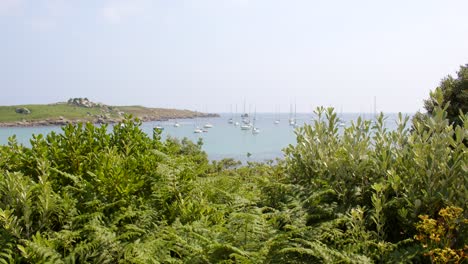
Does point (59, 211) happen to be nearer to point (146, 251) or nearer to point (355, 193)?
point (146, 251)

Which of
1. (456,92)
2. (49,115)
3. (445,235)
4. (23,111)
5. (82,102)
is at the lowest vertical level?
(445,235)

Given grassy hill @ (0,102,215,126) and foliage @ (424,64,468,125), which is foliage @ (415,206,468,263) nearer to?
foliage @ (424,64,468,125)

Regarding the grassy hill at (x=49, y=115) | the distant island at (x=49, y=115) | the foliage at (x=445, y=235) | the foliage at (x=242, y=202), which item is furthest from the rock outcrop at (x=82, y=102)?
the foliage at (x=445, y=235)

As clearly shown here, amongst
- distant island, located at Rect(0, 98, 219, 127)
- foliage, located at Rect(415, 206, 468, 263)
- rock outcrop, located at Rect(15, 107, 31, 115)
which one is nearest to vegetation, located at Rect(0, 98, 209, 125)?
distant island, located at Rect(0, 98, 219, 127)

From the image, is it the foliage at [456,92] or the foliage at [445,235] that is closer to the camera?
the foliage at [445,235]

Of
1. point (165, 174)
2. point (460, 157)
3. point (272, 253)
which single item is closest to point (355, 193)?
point (460, 157)

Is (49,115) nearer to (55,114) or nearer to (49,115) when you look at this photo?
(49,115)

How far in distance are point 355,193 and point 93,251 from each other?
10.3 feet

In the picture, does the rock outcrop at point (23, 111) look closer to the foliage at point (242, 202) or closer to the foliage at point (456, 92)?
the foliage at point (456, 92)

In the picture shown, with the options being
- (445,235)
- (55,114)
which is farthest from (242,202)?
(55,114)

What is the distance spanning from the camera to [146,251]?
347cm

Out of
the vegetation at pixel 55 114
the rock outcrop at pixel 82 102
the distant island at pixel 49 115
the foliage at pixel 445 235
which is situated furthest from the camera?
the rock outcrop at pixel 82 102

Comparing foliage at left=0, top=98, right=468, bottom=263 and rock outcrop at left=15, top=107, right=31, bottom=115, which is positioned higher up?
rock outcrop at left=15, top=107, right=31, bottom=115

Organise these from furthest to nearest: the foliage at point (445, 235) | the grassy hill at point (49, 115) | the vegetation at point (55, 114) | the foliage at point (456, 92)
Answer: the vegetation at point (55, 114) < the grassy hill at point (49, 115) < the foliage at point (456, 92) < the foliage at point (445, 235)
